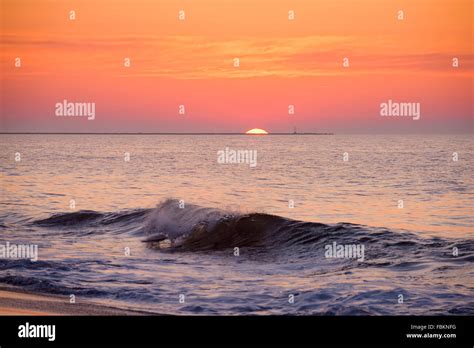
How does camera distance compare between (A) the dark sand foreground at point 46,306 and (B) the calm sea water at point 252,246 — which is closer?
(A) the dark sand foreground at point 46,306

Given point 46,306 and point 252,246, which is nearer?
point 46,306

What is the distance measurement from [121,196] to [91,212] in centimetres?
812

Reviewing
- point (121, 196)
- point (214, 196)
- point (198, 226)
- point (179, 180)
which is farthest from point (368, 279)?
point (179, 180)

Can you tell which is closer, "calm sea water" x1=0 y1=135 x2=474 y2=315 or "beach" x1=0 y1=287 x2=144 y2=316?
"beach" x1=0 y1=287 x2=144 y2=316

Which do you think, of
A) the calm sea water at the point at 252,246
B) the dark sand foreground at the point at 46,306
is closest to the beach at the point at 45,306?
the dark sand foreground at the point at 46,306

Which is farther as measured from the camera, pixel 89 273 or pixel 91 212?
pixel 91 212

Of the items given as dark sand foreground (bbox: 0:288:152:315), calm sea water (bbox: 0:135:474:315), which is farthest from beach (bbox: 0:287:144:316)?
calm sea water (bbox: 0:135:474:315)

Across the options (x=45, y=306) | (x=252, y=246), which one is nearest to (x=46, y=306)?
(x=45, y=306)

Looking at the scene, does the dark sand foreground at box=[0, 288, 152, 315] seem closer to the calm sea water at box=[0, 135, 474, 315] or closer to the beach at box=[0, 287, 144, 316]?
the beach at box=[0, 287, 144, 316]

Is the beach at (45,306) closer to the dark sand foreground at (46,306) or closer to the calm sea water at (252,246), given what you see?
the dark sand foreground at (46,306)

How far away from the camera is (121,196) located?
3853 centimetres

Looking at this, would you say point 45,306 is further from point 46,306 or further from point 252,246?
point 252,246
